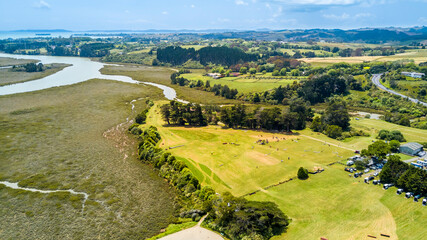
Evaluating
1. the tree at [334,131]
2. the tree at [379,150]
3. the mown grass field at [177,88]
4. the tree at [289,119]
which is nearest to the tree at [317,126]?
the tree at [334,131]

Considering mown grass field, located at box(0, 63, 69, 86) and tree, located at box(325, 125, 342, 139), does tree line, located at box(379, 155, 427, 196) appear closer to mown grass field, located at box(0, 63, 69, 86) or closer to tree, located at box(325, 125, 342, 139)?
tree, located at box(325, 125, 342, 139)

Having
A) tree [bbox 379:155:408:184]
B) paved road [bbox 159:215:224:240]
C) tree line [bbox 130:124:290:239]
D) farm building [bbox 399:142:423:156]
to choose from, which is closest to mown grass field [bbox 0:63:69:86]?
tree line [bbox 130:124:290:239]

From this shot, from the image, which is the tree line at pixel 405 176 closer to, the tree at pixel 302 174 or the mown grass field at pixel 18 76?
the tree at pixel 302 174

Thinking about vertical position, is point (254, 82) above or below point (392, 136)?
above

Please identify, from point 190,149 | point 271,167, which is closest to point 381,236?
point 271,167

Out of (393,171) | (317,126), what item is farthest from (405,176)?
(317,126)

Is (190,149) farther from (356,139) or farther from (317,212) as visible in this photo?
(356,139)

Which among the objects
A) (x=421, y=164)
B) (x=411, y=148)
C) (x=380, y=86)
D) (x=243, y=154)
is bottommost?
(x=243, y=154)

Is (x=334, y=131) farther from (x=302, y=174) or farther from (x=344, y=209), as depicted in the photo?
(x=344, y=209)
